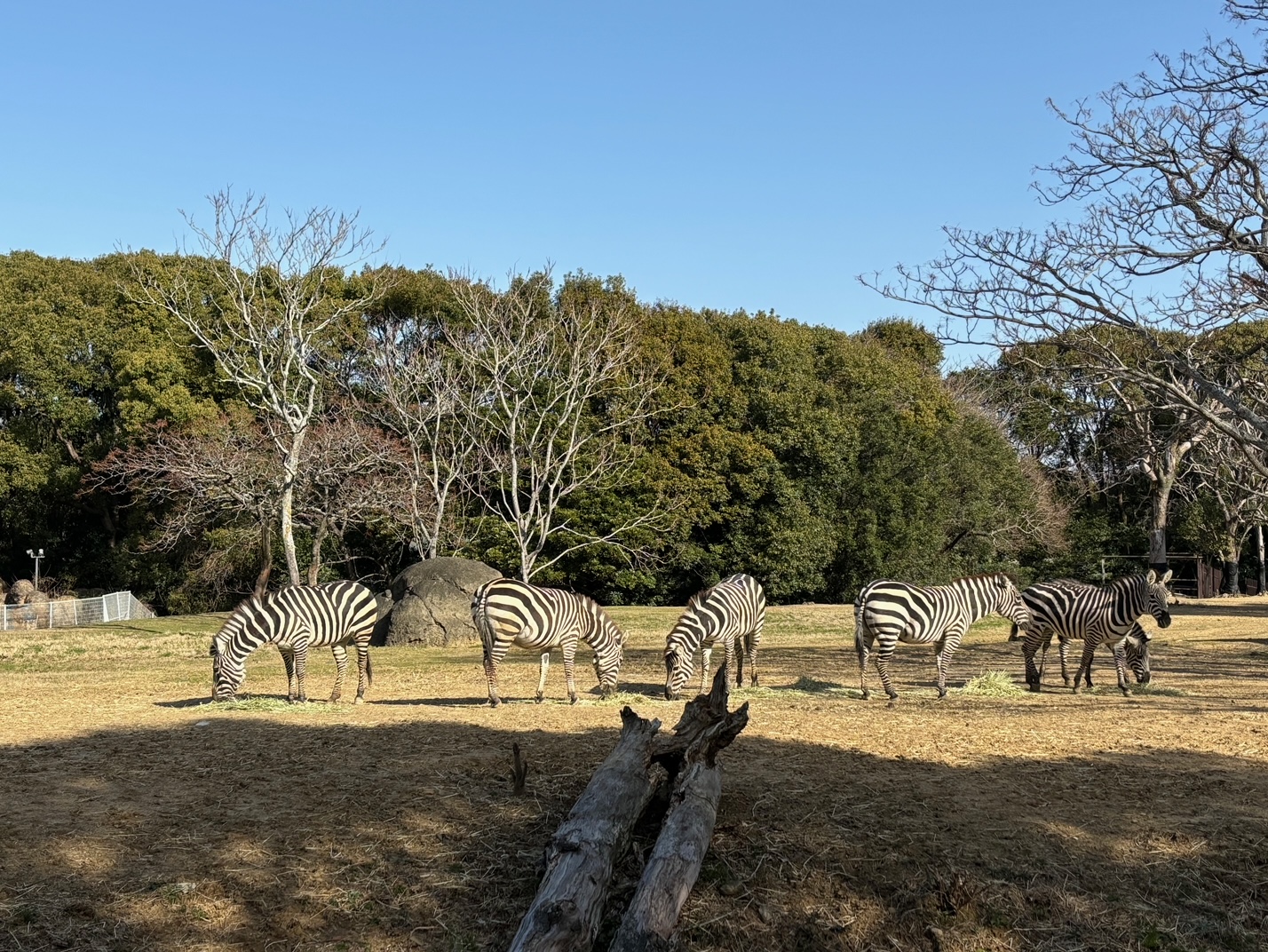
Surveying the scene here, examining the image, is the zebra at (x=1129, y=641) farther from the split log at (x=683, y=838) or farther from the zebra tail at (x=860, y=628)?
the split log at (x=683, y=838)

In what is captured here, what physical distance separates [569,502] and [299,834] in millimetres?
28781

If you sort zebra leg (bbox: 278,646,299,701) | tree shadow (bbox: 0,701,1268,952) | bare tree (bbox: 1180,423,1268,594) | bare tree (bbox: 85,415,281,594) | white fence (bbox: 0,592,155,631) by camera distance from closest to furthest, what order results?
1. tree shadow (bbox: 0,701,1268,952)
2. zebra leg (bbox: 278,646,299,701)
3. bare tree (bbox: 85,415,281,594)
4. white fence (bbox: 0,592,155,631)
5. bare tree (bbox: 1180,423,1268,594)

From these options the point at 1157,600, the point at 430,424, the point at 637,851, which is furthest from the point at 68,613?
the point at 637,851

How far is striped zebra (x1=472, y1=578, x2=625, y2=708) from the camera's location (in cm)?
1292

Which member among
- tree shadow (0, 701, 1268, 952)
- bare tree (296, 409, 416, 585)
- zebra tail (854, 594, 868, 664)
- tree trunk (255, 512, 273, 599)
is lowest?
tree shadow (0, 701, 1268, 952)

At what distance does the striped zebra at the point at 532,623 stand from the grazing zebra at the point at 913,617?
3269 mm

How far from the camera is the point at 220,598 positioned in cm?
3825

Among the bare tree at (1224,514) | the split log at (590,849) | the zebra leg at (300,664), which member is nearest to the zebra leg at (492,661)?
the zebra leg at (300,664)

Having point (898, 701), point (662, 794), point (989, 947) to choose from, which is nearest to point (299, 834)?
point (662, 794)

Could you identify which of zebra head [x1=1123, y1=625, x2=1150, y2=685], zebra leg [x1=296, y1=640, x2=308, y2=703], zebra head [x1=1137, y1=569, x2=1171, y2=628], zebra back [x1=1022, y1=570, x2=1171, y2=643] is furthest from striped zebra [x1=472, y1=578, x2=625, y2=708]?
zebra head [x1=1137, y1=569, x2=1171, y2=628]

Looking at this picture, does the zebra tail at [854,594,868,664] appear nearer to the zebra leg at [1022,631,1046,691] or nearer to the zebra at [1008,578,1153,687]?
the zebra leg at [1022,631,1046,691]

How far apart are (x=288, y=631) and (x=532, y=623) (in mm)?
3022

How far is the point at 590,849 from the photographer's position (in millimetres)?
6043

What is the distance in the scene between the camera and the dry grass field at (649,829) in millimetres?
5953
